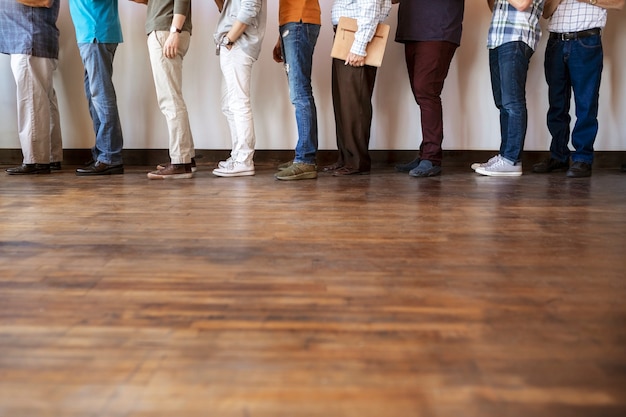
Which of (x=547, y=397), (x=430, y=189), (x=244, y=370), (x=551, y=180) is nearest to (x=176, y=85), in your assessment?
(x=430, y=189)

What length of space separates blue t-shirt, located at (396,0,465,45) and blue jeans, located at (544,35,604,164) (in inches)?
24.7

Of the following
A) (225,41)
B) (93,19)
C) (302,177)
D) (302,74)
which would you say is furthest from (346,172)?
(93,19)

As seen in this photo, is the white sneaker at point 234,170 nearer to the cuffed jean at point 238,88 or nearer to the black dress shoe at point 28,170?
the cuffed jean at point 238,88

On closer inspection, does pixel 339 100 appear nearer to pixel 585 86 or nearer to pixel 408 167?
pixel 408 167

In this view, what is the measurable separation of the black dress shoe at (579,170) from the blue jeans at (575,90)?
0.15 feet

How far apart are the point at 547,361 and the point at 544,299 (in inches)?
13.2

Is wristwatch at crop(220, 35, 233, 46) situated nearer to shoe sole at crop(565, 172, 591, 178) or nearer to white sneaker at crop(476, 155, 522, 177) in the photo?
white sneaker at crop(476, 155, 522, 177)

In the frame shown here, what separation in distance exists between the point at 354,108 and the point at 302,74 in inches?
13.6

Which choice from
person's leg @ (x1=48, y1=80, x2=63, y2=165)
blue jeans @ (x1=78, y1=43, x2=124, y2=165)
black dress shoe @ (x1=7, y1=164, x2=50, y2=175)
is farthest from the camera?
person's leg @ (x1=48, y1=80, x2=63, y2=165)

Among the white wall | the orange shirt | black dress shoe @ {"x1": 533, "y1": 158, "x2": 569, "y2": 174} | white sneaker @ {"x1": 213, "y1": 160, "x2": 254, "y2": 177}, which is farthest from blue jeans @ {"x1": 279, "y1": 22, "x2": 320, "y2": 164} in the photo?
black dress shoe @ {"x1": 533, "y1": 158, "x2": 569, "y2": 174}

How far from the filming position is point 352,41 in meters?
3.19

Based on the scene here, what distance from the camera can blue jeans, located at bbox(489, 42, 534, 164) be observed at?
3.30 m

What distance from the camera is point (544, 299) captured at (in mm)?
1386

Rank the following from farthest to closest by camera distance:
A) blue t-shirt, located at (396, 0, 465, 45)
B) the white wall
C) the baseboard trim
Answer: the baseboard trim, the white wall, blue t-shirt, located at (396, 0, 465, 45)
